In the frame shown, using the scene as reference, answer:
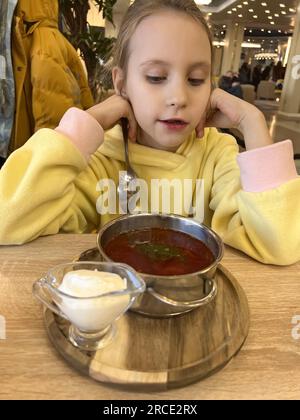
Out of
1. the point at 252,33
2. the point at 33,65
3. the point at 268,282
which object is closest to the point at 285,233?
the point at 268,282

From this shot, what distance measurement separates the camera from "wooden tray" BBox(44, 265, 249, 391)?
0.44m

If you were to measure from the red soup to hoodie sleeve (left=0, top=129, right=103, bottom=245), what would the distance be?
25 centimetres

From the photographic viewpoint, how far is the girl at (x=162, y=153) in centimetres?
80

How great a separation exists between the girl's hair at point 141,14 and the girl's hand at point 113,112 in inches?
3.8

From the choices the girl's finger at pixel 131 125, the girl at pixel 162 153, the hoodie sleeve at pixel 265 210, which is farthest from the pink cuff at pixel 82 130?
the hoodie sleeve at pixel 265 210

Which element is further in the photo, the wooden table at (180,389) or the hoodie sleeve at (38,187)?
the hoodie sleeve at (38,187)

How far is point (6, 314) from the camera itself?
0.56m

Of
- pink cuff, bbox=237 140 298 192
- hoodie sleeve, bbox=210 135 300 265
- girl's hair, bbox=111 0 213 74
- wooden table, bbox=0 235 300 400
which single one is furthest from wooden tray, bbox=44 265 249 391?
girl's hair, bbox=111 0 213 74

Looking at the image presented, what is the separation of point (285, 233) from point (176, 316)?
385 millimetres

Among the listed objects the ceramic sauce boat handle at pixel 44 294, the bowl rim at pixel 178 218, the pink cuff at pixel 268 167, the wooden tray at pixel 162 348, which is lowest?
the wooden tray at pixel 162 348

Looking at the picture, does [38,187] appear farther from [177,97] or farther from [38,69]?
[38,69]

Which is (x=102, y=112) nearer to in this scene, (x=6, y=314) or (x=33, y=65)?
(x=6, y=314)

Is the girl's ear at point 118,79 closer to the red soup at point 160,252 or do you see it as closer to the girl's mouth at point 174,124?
the girl's mouth at point 174,124

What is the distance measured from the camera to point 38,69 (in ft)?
5.36
